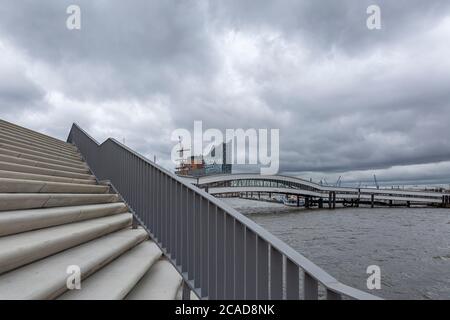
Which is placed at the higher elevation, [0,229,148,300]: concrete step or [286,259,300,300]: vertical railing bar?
[286,259,300,300]: vertical railing bar

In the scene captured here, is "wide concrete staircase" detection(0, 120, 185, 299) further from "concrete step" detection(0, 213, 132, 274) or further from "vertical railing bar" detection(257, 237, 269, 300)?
"vertical railing bar" detection(257, 237, 269, 300)

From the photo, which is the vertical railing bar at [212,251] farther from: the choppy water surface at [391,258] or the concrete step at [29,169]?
the choppy water surface at [391,258]

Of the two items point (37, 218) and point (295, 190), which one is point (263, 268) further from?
point (295, 190)

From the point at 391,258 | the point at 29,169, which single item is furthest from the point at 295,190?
the point at 29,169

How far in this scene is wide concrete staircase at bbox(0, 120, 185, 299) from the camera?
7.99 ft

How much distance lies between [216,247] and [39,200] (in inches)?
107

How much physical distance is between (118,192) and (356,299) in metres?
5.45

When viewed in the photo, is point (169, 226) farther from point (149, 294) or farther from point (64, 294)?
point (64, 294)

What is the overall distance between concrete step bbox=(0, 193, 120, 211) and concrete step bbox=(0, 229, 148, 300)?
89 cm

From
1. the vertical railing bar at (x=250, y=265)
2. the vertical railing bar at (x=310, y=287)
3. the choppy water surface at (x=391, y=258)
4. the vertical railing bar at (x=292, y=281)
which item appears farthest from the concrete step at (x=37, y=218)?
the choppy water surface at (x=391, y=258)

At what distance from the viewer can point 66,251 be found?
3166 millimetres

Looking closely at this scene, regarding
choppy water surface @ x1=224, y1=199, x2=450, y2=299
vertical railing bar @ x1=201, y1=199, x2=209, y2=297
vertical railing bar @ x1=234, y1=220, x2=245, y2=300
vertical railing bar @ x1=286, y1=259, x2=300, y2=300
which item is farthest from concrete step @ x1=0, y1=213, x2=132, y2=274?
choppy water surface @ x1=224, y1=199, x2=450, y2=299
